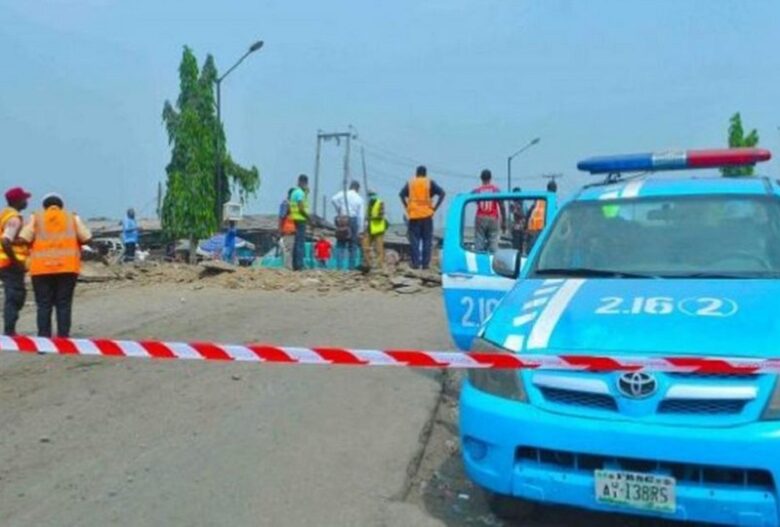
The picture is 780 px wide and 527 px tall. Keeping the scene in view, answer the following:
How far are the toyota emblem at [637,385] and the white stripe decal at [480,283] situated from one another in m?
2.72

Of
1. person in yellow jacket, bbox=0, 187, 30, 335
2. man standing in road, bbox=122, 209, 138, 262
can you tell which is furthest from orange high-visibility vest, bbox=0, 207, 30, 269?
man standing in road, bbox=122, 209, 138, 262

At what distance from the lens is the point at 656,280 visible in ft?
15.6

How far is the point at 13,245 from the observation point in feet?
29.9

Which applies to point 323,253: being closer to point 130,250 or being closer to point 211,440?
point 130,250

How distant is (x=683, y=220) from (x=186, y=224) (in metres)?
35.8

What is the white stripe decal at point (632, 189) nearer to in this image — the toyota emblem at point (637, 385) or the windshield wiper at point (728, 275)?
the windshield wiper at point (728, 275)

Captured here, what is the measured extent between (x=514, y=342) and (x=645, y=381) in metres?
0.72

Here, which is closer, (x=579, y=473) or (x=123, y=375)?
(x=579, y=473)

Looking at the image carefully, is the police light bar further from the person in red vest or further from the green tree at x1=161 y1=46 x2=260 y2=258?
the green tree at x1=161 y1=46 x2=260 y2=258

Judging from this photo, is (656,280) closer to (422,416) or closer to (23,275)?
(422,416)

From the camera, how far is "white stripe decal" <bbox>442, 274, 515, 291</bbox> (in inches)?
263

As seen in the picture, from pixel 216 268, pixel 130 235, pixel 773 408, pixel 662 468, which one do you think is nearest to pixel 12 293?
pixel 216 268

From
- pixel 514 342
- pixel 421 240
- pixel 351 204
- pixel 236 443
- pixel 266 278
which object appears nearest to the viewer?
pixel 514 342

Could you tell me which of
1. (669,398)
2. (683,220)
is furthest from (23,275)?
(669,398)
